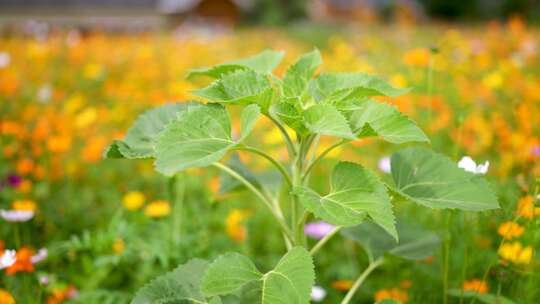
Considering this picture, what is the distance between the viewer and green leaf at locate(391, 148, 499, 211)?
35.6 inches

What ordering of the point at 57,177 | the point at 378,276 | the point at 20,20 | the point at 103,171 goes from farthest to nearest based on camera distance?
the point at 20,20 < the point at 103,171 < the point at 57,177 < the point at 378,276

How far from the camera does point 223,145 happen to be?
2.75ft

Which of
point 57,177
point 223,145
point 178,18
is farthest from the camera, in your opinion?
point 178,18

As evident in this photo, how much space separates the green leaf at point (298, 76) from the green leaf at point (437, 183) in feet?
0.81

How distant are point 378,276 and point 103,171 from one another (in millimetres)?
1279

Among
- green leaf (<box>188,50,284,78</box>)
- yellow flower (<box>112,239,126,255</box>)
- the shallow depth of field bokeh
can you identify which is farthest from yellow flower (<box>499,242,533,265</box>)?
yellow flower (<box>112,239,126,255</box>)

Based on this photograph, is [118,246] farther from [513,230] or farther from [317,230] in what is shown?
[513,230]

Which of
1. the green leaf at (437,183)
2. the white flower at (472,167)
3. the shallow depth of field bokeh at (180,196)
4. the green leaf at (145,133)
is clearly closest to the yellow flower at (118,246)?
the shallow depth of field bokeh at (180,196)

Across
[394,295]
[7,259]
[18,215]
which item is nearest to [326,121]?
[394,295]

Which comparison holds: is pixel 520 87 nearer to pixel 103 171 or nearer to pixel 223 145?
pixel 103 171

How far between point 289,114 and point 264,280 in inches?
11.0

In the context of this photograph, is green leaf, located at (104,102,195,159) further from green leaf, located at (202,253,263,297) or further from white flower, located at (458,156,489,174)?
white flower, located at (458,156,489,174)

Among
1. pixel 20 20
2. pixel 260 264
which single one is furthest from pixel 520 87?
pixel 20 20

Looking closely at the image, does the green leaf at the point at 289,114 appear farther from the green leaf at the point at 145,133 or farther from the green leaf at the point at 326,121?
the green leaf at the point at 145,133
